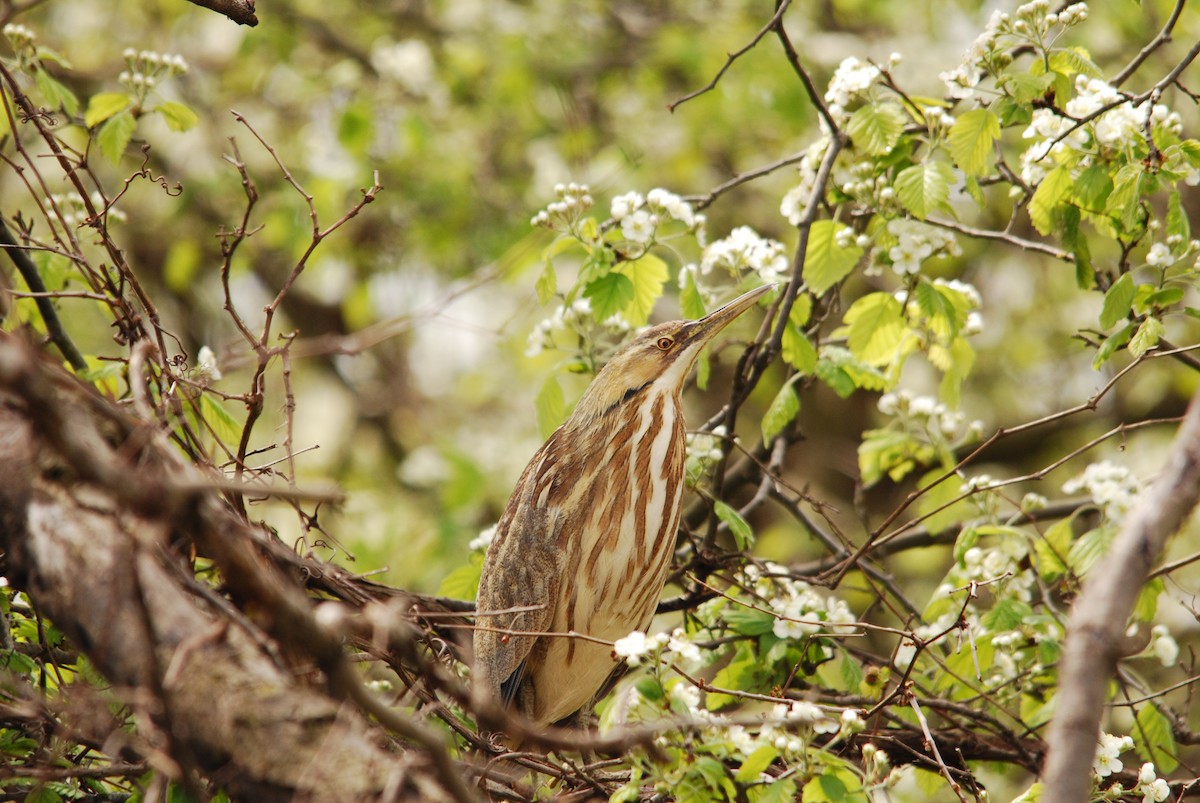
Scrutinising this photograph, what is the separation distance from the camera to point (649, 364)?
388 centimetres

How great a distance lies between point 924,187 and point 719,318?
2.75ft

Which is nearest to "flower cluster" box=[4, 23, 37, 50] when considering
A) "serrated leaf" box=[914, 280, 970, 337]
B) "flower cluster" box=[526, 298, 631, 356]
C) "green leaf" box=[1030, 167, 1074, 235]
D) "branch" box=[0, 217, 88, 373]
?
"branch" box=[0, 217, 88, 373]

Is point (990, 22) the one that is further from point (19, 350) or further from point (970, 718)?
point (19, 350)

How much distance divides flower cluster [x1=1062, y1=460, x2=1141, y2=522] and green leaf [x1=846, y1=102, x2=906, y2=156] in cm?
112

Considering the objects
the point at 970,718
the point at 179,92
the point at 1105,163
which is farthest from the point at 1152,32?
the point at 179,92

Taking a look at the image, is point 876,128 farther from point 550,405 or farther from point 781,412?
point 550,405

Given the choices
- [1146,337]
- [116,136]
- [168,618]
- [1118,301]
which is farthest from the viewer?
[116,136]

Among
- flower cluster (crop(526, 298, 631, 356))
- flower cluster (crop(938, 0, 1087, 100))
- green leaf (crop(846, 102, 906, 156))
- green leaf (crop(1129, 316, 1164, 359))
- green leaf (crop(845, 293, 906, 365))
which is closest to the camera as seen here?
green leaf (crop(1129, 316, 1164, 359))

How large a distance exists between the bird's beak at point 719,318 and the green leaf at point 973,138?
0.66 m

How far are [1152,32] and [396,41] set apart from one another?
4852mm

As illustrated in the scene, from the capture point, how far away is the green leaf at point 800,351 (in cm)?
351

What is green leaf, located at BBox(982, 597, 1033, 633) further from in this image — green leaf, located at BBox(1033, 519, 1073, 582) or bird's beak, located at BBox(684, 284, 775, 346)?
bird's beak, located at BBox(684, 284, 775, 346)

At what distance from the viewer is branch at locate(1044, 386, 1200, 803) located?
149 centimetres

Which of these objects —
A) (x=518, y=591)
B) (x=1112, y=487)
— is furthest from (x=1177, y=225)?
(x=518, y=591)
